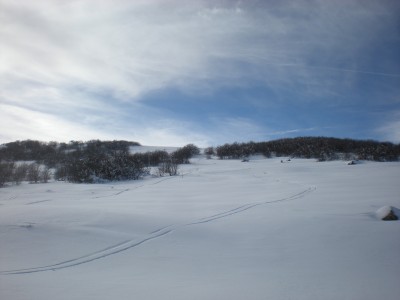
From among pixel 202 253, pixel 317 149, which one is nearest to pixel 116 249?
pixel 202 253

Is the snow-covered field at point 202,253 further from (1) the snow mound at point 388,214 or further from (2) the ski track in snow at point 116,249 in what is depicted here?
(1) the snow mound at point 388,214

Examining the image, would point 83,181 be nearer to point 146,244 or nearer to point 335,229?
point 146,244

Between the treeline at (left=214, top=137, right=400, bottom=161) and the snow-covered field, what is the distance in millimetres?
24816

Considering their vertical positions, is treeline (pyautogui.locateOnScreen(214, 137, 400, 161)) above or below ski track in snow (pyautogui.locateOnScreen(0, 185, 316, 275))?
above

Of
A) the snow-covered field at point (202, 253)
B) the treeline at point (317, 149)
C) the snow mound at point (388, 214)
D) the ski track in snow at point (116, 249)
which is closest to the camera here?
the snow-covered field at point (202, 253)

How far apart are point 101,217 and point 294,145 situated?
36.2m

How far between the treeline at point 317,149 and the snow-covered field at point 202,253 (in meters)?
24.8

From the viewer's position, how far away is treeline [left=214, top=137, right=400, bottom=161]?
1239 inches

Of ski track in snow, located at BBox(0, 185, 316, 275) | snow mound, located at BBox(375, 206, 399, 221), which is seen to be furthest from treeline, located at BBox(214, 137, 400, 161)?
ski track in snow, located at BBox(0, 185, 316, 275)

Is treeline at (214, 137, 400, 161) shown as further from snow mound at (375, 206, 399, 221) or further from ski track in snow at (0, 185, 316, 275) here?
ski track in snow at (0, 185, 316, 275)

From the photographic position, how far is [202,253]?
19.6 ft

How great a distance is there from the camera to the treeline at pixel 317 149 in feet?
103

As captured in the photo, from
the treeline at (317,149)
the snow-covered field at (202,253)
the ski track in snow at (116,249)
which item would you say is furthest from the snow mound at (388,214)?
the treeline at (317,149)

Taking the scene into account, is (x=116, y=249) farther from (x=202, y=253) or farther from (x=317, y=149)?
(x=317, y=149)
